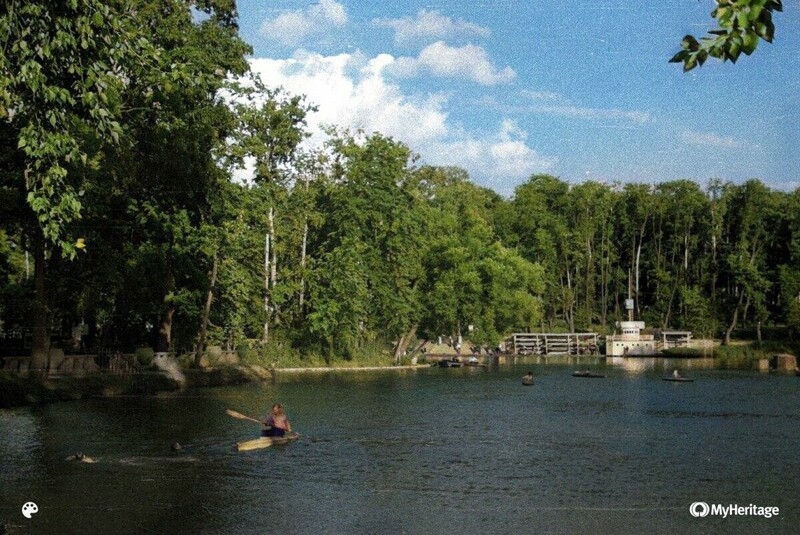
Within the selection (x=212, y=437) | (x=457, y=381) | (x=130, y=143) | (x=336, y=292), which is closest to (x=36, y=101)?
(x=212, y=437)

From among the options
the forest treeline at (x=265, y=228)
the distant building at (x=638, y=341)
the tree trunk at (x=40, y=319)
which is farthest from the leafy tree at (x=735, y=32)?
the distant building at (x=638, y=341)

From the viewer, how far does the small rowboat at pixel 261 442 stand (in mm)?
29812

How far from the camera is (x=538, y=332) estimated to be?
12125cm

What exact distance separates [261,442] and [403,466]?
5402mm

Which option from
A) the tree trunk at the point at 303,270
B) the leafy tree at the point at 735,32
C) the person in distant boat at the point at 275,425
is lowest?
the person in distant boat at the point at 275,425

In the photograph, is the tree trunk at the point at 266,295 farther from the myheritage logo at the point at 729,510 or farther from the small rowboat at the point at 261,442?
the myheritage logo at the point at 729,510

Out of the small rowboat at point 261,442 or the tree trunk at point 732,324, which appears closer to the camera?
the small rowboat at point 261,442

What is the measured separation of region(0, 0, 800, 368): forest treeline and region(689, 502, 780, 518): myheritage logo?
14680mm

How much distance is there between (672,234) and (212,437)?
98.8 metres

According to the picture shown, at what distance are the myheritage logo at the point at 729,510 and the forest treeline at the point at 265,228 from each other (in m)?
14.7

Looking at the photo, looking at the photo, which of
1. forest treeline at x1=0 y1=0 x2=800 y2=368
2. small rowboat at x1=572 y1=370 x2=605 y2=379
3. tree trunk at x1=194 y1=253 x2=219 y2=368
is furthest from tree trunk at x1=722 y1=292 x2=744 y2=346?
tree trunk at x1=194 y1=253 x2=219 y2=368

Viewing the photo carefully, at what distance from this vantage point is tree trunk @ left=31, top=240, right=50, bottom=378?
42.4 metres

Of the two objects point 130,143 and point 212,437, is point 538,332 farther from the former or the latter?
point 212,437

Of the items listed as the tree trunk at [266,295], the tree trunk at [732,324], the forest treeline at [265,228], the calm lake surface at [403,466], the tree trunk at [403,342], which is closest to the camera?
the forest treeline at [265,228]
